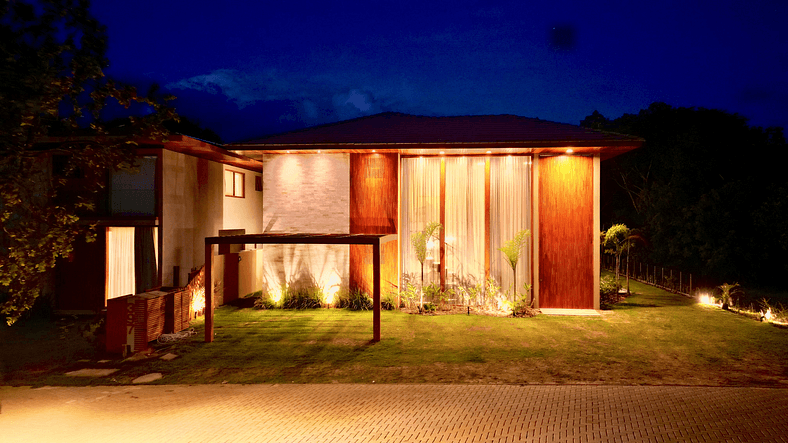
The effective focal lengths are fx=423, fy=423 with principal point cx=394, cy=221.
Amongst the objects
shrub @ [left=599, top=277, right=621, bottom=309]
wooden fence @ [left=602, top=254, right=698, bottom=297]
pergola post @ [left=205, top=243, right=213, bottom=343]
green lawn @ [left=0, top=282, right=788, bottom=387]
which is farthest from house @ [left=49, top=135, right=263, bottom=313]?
wooden fence @ [left=602, top=254, right=698, bottom=297]

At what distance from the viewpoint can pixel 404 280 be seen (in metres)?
12.0

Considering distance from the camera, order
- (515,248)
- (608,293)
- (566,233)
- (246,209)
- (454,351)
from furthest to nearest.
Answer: (246,209)
(608,293)
(566,233)
(515,248)
(454,351)

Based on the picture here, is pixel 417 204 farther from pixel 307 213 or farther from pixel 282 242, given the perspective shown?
pixel 282 242

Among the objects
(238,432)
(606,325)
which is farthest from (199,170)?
(606,325)

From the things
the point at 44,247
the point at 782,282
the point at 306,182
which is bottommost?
the point at 782,282

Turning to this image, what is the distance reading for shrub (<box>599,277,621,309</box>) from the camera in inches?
492

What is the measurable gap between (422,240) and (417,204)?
3.54 feet

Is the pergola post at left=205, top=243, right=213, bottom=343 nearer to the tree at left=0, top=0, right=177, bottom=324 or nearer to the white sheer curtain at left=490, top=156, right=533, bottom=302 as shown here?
the tree at left=0, top=0, right=177, bottom=324

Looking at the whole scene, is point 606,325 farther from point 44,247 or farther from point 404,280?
point 44,247

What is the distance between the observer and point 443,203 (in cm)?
1187

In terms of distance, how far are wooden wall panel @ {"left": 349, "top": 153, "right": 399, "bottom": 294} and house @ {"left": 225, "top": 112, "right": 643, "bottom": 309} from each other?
0.09ft

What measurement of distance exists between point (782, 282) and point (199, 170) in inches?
891

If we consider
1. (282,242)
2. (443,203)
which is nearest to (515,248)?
(443,203)

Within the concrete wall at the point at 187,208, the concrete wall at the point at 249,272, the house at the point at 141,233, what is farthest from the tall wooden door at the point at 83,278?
the concrete wall at the point at 249,272
